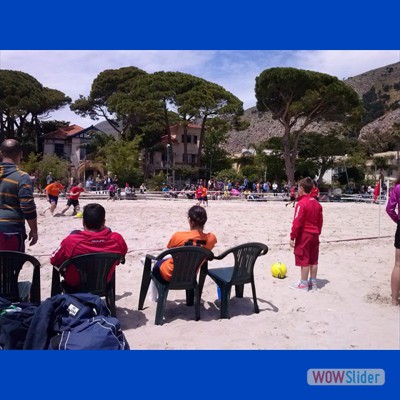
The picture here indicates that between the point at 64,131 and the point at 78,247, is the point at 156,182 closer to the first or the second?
the point at 64,131

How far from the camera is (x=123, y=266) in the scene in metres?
5.35

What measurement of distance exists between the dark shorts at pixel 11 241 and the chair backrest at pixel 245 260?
185 centimetres

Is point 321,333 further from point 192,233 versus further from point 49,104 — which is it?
point 49,104

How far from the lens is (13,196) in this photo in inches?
129

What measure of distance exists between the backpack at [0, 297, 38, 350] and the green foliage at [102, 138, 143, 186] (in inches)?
672

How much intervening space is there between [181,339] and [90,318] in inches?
30.9

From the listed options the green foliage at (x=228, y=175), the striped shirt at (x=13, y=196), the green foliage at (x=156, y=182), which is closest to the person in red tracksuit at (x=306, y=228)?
the striped shirt at (x=13, y=196)

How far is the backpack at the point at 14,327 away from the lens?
2527 millimetres

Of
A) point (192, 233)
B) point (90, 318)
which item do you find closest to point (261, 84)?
point (192, 233)

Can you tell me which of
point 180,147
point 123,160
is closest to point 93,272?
point 180,147

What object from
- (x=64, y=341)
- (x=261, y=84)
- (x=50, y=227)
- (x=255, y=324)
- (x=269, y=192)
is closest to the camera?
(x=64, y=341)

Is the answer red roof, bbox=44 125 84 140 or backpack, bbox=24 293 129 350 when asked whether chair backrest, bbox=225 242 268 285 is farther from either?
red roof, bbox=44 125 84 140

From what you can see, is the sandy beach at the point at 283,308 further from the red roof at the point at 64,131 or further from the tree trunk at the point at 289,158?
the tree trunk at the point at 289,158
